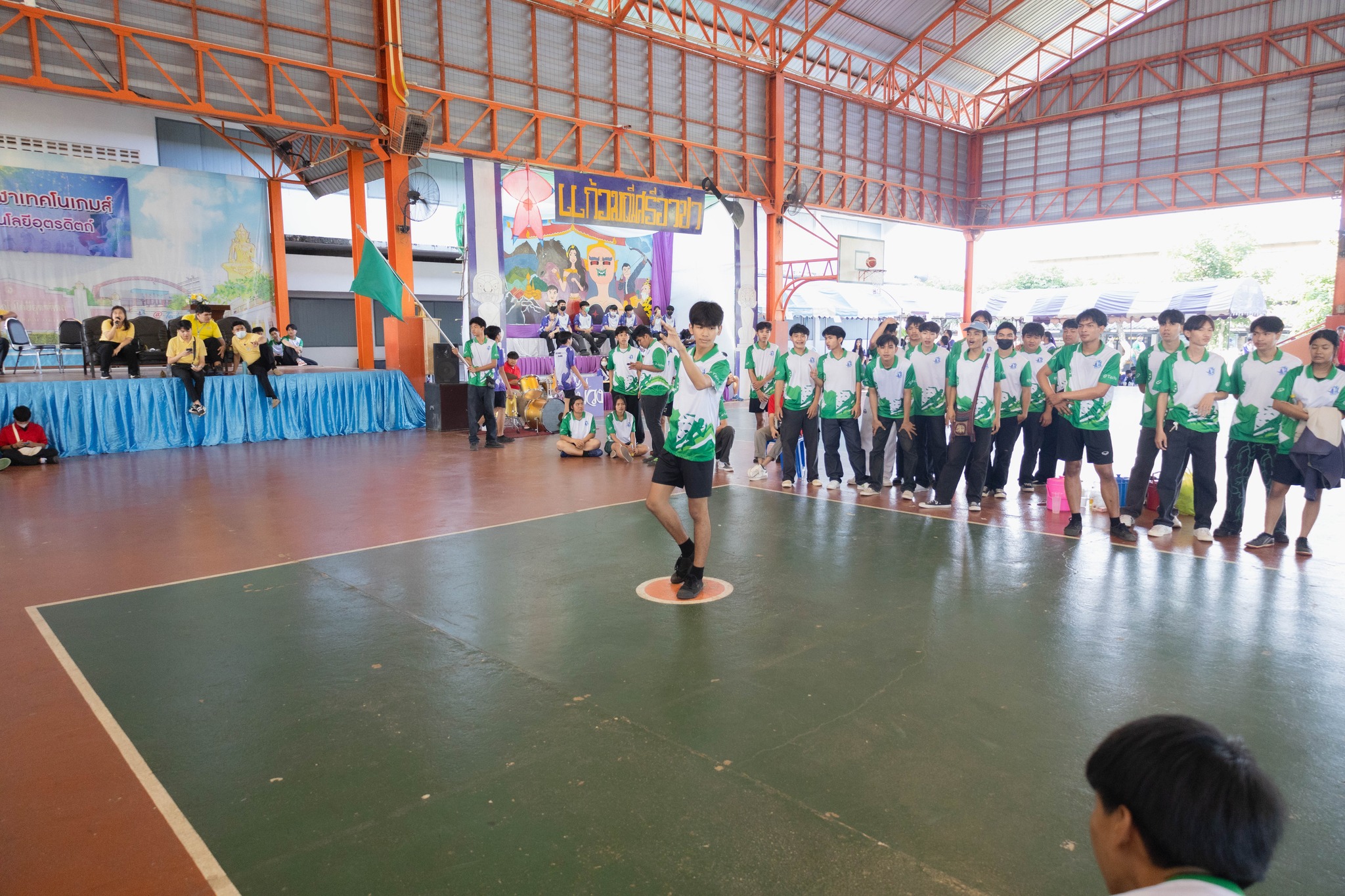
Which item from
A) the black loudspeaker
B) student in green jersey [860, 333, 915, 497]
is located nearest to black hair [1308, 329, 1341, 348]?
student in green jersey [860, 333, 915, 497]

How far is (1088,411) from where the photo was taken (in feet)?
21.6

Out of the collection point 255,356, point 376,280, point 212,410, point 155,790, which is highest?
point 376,280

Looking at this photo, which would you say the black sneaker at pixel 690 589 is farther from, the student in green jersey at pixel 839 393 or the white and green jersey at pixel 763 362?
the white and green jersey at pixel 763 362

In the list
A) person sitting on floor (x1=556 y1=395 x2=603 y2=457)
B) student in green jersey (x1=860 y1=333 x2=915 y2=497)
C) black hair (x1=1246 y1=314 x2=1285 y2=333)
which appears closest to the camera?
black hair (x1=1246 y1=314 x2=1285 y2=333)

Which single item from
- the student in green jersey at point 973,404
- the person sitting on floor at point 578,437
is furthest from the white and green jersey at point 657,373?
the student in green jersey at point 973,404

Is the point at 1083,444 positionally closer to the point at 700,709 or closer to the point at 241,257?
the point at 700,709

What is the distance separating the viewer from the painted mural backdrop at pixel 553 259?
17297 millimetres

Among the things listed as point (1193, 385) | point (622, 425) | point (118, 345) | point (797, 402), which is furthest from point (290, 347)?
point (1193, 385)

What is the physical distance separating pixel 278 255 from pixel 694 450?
57.7 ft

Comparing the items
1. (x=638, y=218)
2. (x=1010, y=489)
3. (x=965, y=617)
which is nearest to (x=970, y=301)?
(x=638, y=218)

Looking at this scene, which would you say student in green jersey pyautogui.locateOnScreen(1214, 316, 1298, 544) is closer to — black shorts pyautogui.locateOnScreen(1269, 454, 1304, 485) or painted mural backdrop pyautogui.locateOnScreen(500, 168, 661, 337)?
black shorts pyautogui.locateOnScreen(1269, 454, 1304, 485)

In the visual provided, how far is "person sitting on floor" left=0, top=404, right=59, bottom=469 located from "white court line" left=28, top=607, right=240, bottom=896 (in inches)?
308

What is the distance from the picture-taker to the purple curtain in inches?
844

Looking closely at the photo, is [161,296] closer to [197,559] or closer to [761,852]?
[197,559]
